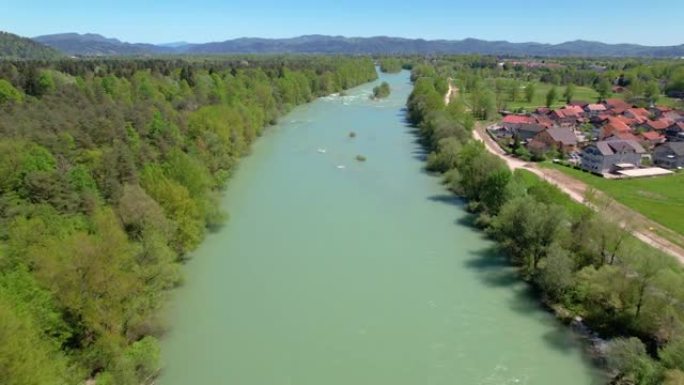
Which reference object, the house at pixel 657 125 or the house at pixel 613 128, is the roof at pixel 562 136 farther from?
the house at pixel 657 125

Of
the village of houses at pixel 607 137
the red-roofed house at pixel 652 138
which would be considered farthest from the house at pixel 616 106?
the red-roofed house at pixel 652 138

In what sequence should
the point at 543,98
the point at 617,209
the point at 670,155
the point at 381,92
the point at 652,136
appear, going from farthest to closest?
the point at 543,98
the point at 381,92
the point at 652,136
the point at 670,155
the point at 617,209

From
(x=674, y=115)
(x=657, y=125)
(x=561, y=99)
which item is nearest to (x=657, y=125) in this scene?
(x=657, y=125)

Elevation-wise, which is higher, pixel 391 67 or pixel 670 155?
pixel 391 67

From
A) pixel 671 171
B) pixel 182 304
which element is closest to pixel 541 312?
pixel 182 304

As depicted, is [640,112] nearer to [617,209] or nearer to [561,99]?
[561,99]

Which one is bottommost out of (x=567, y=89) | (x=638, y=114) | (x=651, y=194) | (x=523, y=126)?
(x=651, y=194)
